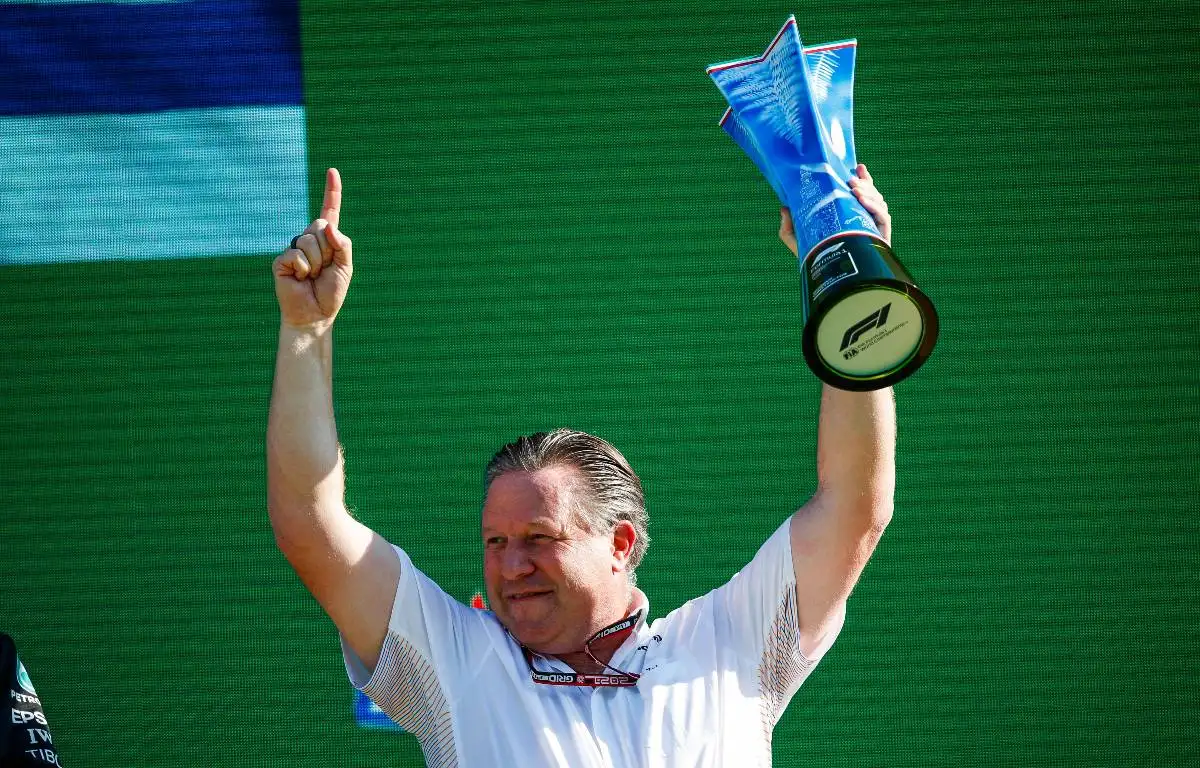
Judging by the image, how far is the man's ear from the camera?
216cm

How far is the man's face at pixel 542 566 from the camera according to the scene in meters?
2.02

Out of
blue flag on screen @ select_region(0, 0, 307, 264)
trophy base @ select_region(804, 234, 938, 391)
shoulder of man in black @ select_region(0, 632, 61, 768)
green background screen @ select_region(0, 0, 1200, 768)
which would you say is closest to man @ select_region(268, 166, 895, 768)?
trophy base @ select_region(804, 234, 938, 391)

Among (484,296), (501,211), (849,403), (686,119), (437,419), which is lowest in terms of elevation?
(849,403)

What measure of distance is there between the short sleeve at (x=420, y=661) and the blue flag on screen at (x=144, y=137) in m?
1.24

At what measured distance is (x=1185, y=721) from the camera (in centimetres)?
277

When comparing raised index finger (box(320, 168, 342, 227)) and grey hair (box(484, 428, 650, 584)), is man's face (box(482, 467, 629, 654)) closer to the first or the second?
grey hair (box(484, 428, 650, 584))

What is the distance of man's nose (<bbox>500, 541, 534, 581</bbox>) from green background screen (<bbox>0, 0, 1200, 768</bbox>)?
815 mm

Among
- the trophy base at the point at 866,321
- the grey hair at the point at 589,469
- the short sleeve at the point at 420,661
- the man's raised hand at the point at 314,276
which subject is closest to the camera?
the trophy base at the point at 866,321

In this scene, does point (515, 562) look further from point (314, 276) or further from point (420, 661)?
point (314, 276)

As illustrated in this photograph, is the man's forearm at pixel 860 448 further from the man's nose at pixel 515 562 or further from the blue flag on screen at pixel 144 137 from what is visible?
the blue flag on screen at pixel 144 137

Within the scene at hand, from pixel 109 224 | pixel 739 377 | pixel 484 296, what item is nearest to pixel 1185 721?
pixel 739 377

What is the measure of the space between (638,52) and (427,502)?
3.74 feet

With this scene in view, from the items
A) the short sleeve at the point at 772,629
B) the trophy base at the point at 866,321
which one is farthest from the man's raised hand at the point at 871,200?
the short sleeve at the point at 772,629

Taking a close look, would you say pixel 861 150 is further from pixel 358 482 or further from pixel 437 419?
pixel 358 482
